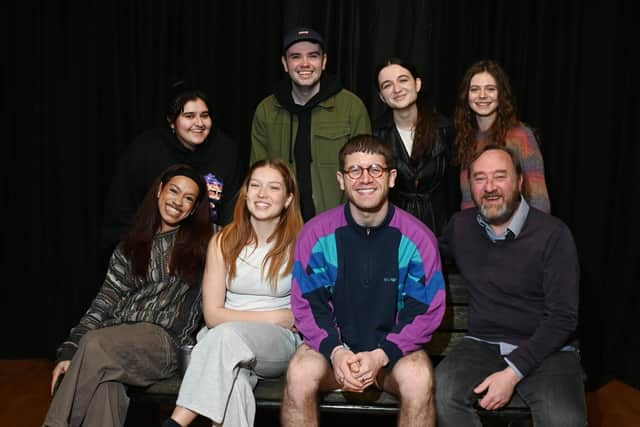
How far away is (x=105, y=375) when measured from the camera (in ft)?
9.64

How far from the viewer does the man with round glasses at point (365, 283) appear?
9.30 ft

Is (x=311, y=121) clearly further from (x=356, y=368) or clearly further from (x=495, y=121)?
(x=356, y=368)

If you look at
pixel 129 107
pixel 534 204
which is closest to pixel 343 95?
pixel 534 204

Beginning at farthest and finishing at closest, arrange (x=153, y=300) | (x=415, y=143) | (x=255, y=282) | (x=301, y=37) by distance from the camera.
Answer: (x=301, y=37) → (x=415, y=143) → (x=153, y=300) → (x=255, y=282)

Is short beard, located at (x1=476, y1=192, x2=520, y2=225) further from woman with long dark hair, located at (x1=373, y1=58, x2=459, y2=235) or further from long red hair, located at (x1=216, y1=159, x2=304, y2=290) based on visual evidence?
long red hair, located at (x1=216, y1=159, x2=304, y2=290)

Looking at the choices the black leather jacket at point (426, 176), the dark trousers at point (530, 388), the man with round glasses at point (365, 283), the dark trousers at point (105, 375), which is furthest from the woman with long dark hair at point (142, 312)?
the dark trousers at point (530, 388)

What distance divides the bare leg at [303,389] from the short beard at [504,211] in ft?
2.85

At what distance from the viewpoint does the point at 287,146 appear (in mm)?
3859

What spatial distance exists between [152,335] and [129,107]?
1927 mm

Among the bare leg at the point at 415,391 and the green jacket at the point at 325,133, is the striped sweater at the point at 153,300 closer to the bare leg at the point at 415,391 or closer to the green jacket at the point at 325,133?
the green jacket at the point at 325,133

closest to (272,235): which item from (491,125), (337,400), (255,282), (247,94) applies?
(255,282)

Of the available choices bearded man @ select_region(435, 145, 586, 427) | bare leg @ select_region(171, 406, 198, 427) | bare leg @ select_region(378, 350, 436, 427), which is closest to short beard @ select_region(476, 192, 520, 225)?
bearded man @ select_region(435, 145, 586, 427)

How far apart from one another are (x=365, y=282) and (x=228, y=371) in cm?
62

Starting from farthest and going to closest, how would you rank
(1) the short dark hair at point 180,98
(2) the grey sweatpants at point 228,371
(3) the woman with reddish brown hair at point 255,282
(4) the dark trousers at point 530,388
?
1. (1) the short dark hair at point 180,98
2. (3) the woman with reddish brown hair at point 255,282
3. (2) the grey sweatpants at point 228,371
4. (4) the dark trousers at point 530,388
